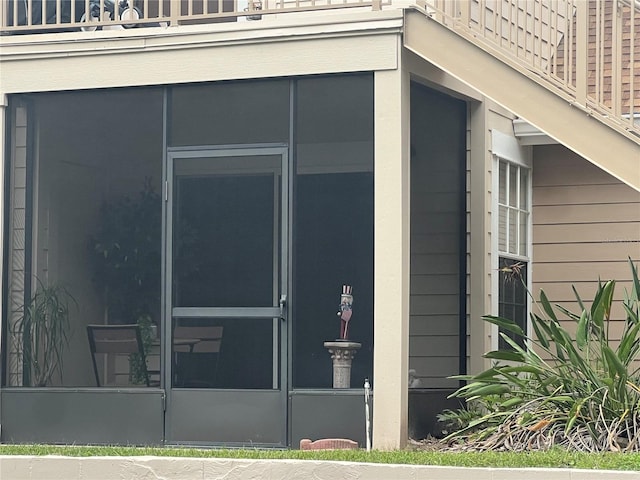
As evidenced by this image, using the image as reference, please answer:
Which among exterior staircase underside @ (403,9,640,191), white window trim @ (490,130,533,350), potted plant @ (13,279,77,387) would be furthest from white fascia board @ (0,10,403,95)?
white window trim @ (490,130,533,350)

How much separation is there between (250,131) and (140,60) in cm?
109

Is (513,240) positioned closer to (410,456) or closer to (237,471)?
(410,456)

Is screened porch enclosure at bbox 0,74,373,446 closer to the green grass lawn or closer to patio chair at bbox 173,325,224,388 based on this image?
patio chair at bbox 173,325,224,388

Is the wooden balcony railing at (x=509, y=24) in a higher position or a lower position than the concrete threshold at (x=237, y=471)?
higher

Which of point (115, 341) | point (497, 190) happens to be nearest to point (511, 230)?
point (497, 190)

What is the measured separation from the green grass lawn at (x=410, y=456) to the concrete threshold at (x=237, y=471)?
224 millimetres

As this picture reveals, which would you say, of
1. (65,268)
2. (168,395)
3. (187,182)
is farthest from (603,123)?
(65,268)

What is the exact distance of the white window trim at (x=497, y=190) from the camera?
1026 cm

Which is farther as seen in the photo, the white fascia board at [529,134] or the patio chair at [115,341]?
the white fascia board at [529,134]

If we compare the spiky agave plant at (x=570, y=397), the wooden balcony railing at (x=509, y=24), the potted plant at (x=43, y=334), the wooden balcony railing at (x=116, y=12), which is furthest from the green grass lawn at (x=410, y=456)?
the wooden balcony railing at (x=116, y=12)

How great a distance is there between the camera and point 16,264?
9.65m

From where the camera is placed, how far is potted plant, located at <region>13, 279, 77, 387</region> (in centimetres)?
952

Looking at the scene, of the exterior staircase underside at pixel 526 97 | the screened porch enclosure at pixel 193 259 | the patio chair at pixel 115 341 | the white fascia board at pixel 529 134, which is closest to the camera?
the exterior staircase underside at pixel 526 97

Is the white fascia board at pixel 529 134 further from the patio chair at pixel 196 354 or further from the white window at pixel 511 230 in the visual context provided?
the patio chair at pixel 196 354
